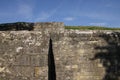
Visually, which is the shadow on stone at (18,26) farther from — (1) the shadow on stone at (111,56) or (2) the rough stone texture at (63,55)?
(1) the shadow on stone at (111,56)

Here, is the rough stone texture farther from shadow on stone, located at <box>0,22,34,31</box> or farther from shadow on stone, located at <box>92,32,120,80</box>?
shadow on stone, located at <box>0,22,34,31</box>

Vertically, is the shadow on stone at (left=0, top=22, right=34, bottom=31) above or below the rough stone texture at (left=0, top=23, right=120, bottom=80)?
above

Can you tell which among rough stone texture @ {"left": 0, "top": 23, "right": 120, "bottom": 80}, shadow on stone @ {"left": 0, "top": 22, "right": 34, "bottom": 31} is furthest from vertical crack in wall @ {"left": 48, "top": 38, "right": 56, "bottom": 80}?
shadow on stone @ {"left": 0, "top": 22, "right": 34, "bottom": 31}

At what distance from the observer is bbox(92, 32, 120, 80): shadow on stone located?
651 cm

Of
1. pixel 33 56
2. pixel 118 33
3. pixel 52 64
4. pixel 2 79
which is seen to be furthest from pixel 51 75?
pixel 118 33

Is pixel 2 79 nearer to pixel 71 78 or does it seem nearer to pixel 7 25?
pixel 71 78

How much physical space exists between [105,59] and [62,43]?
1257 mm

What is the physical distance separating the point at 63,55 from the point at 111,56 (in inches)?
52.0

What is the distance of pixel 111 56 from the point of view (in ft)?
21.7

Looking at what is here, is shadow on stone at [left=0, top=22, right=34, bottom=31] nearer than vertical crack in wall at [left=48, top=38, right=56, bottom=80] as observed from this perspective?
No

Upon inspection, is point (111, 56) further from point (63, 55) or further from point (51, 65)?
point (51, 65)

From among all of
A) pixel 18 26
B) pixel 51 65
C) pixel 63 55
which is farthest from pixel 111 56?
pixel 18 26

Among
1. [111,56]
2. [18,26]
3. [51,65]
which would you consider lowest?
[51,65]

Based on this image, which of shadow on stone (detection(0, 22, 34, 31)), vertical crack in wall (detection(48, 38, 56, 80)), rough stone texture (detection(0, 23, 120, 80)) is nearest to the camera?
rough stone texture (detection(0, 23, 120, 80))
